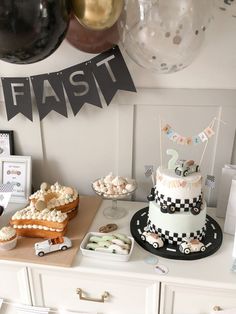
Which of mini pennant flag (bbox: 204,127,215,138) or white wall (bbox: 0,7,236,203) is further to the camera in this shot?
white wall (bbox: 0,7,236,203)

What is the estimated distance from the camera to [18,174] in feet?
4.53

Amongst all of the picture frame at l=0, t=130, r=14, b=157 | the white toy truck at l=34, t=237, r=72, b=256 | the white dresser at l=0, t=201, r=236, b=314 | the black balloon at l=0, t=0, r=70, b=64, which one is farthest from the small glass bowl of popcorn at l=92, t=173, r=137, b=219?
Answer: the black balloon at l=0, t=0, r=70, b=64

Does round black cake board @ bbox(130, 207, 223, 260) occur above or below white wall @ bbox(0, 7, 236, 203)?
below

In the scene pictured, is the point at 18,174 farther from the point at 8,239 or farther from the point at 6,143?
the point at 8,239

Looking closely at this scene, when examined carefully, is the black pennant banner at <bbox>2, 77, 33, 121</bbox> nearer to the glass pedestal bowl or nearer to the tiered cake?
the glass pedestal bowl

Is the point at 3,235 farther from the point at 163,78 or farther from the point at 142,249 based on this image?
A: the point at 163,78

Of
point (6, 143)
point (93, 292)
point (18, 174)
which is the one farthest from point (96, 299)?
point (6, 143)

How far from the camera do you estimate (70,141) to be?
1.36 m

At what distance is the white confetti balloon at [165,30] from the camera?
0.84 meters

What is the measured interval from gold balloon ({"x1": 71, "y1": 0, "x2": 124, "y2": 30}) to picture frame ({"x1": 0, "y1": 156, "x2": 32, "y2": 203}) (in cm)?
69

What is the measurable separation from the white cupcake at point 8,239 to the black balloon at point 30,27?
1.87 feet

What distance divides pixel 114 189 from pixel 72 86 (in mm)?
439

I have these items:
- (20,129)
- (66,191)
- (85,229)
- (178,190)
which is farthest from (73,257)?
(20,129)

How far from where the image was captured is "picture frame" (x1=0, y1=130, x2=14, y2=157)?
1369 millimetres
